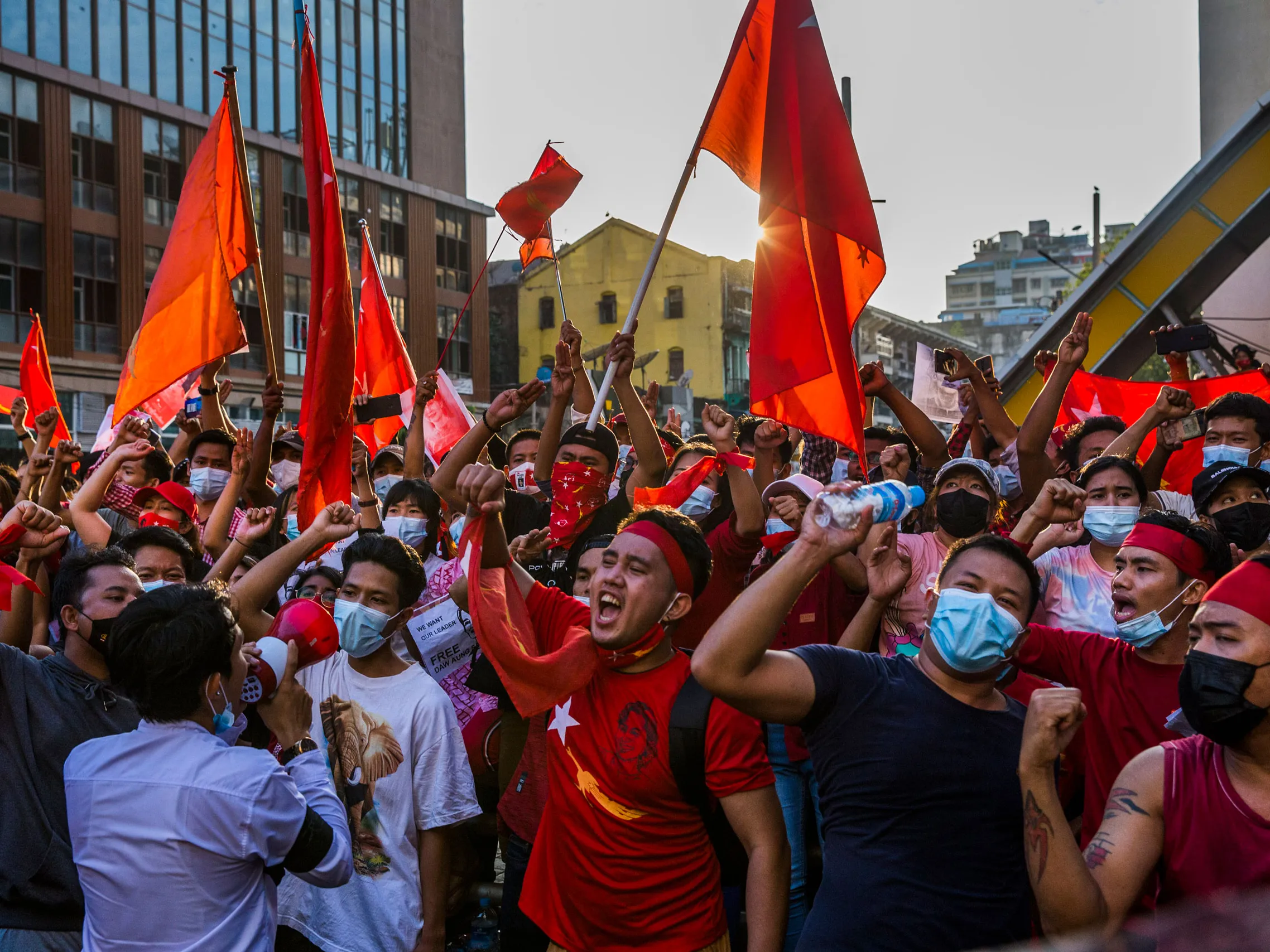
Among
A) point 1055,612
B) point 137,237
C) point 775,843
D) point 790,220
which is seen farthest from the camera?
point 137,237

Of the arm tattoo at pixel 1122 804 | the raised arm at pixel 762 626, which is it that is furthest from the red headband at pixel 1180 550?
the raised arm at pixel 762 626

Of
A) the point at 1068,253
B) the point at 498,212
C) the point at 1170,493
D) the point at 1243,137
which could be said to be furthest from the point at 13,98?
the point at 1068,253

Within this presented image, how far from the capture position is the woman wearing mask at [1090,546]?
4277mm

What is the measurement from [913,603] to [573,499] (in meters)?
1.59

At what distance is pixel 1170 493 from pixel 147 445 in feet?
16.5

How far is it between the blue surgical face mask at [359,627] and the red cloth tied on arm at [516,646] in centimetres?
55

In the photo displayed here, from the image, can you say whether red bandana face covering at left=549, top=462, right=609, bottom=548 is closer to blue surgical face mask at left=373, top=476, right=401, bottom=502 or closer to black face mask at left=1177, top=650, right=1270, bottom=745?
blue surgical face mask at left=373, top=476, right=401, bottom=502

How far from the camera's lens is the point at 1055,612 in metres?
4.49

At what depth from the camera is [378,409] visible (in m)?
7.64

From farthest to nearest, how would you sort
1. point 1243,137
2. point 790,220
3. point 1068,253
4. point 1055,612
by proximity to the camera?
point 1068,253 < point 1243,137 < point 790,220 < point 1055,612

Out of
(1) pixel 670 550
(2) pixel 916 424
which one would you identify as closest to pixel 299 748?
(1) pixel 670 550

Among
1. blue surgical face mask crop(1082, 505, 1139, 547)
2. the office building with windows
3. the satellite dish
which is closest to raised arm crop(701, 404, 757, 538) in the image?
blue surgical face mask crop(1082, 505, 1139, 547)

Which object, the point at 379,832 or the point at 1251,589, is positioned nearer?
the point at 1251,589

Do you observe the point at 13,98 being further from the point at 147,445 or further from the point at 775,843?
the point at 775,843
